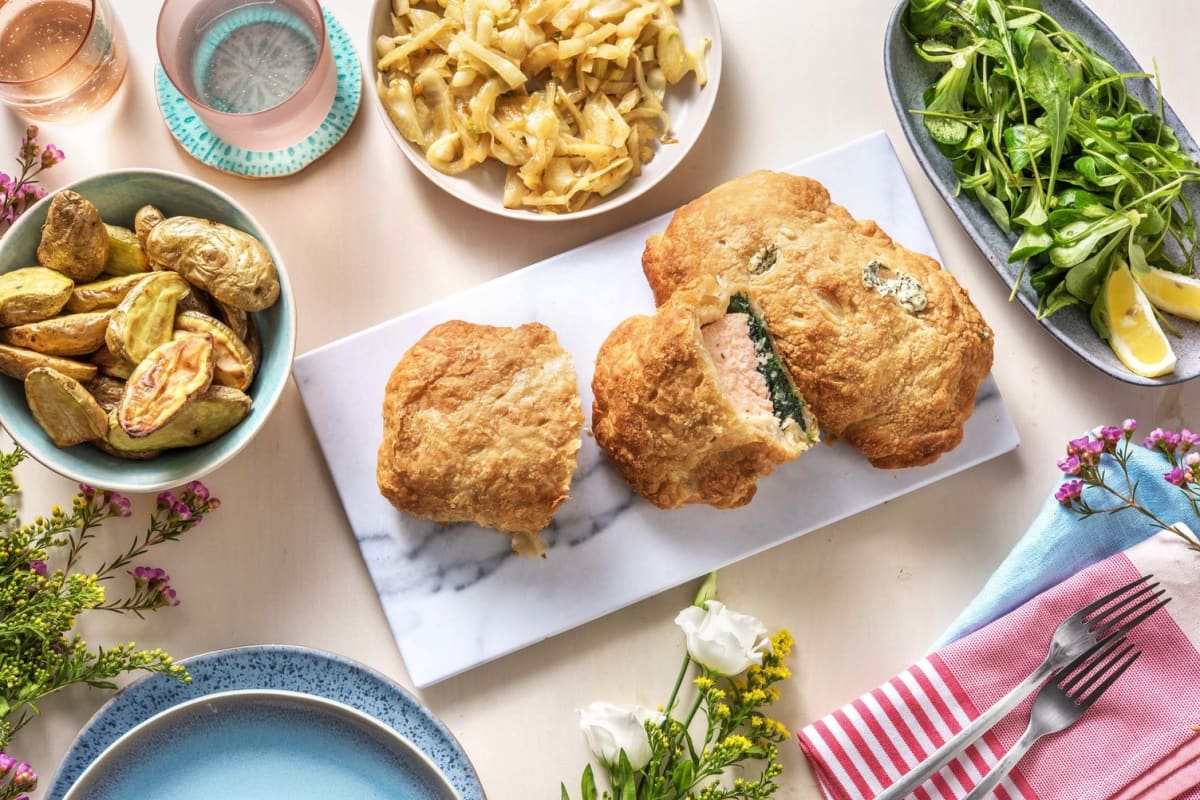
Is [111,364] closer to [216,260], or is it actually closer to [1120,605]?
[216,260]

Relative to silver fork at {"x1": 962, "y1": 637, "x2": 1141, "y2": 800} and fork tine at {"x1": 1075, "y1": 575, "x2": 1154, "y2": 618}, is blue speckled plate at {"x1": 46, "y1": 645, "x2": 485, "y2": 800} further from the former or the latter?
fork tine at {"x1": 1075, "y1": 575, "x2": 1154, "y2": 618}

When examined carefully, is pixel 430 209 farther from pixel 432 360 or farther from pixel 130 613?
pixel 130 613

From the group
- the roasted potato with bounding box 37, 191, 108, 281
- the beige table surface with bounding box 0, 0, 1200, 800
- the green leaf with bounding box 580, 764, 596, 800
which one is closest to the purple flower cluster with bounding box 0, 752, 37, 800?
the beige table surface with bounding box 0, 0, 1200, 800

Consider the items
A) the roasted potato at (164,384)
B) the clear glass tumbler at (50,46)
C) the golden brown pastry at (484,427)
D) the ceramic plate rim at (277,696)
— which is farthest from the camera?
the clear glass tumbler at (50,46)

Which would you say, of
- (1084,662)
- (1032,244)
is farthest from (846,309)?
(1084,662)

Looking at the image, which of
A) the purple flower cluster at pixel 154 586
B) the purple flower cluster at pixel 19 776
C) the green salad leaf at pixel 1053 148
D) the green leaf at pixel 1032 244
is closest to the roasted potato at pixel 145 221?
the purple flower cluster at pixel 154 586

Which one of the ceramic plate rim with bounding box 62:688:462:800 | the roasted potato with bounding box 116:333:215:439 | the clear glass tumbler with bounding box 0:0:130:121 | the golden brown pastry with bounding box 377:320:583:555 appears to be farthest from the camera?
the clear glass tumbler with bounding box 0:0:130:121

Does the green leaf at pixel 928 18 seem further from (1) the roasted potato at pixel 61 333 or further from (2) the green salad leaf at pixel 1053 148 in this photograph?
(1) the roasted potato at pixel 61 333
